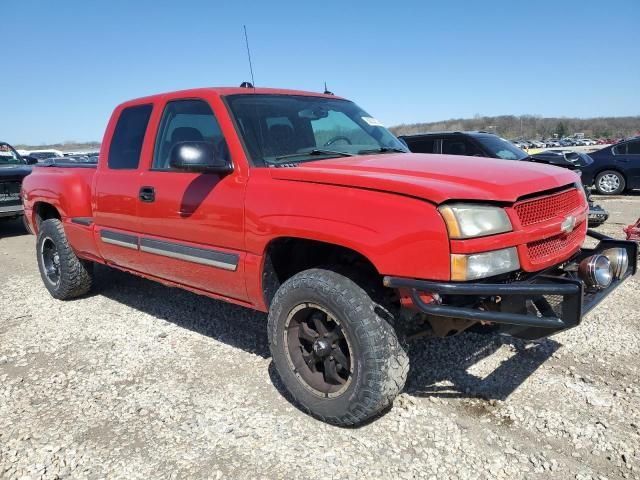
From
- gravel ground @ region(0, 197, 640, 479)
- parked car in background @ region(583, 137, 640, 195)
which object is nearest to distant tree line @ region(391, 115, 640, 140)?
parked car in background @ region(583, 137, 640, 195)

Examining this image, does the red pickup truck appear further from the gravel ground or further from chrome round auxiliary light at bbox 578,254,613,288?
the gravel ground

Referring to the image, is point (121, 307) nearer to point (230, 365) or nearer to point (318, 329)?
point (230, 365)

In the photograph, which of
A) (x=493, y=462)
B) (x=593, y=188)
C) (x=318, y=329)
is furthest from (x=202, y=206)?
(x=593, y=188)

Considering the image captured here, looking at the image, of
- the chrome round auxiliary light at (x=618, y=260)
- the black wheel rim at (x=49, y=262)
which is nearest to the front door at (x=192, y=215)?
the black wheel rim at (x=49, y=262)

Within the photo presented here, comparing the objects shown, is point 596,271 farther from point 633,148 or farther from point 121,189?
point 633,148

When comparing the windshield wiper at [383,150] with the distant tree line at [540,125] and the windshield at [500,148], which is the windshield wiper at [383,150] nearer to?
the windshield at [500,148]

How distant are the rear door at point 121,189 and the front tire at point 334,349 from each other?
173cm

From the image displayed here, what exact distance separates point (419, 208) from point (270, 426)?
4.95ft

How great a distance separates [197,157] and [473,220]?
5.43ft

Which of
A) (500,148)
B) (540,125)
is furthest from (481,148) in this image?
(540,125)

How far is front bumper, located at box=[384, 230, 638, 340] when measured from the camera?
234 cm

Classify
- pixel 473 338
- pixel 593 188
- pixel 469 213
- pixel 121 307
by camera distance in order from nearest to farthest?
1. pixel 469 213
2. pixel 473 338
3. pixel 121 307
4. pixel 593 188

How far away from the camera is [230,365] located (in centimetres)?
368

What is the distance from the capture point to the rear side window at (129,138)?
4.12 m
